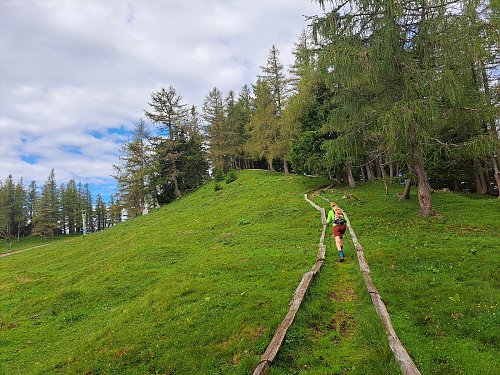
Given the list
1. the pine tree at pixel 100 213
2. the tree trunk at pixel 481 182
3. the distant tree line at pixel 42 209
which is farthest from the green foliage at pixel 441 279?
the pine tree at pixel 100 213

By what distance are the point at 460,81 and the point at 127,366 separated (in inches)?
759

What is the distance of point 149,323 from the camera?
34.7 feet

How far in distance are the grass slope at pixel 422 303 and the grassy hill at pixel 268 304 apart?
4cm

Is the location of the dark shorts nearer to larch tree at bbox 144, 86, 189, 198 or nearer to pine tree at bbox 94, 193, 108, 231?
larch tree at bbox 144, 86, 189, 198

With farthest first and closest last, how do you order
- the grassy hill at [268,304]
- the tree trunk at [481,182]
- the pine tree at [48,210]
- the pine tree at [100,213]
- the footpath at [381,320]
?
the pine tree at [100,213]
the pine tree at [48,210]
the tree trunk at [481,182]
the grassy hill at [268,304]
the footpath at [381,320]

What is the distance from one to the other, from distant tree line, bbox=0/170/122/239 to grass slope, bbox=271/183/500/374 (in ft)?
253

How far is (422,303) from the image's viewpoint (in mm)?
9148

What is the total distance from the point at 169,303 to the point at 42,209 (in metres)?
89.9

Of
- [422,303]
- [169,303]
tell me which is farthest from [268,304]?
[422,303]

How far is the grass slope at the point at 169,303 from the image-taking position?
28.0ft

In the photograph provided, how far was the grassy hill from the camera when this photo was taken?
730cm

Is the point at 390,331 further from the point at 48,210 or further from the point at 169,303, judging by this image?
the point at 48,210

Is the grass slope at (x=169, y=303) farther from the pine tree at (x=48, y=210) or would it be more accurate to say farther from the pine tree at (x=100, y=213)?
the pine tree at (x=100, y=213)

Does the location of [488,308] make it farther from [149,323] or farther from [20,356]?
[20,356]
